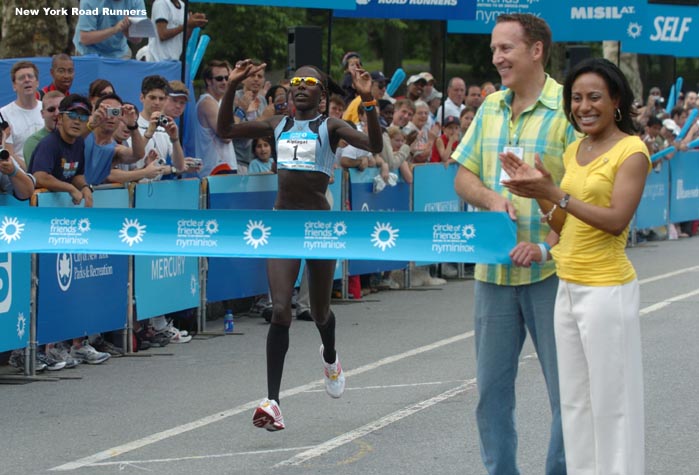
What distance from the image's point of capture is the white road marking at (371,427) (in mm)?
7422

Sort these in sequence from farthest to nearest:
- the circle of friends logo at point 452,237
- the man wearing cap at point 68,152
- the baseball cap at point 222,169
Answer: the baseball cap at point 222,169 → the man wearing cap at point 68,152 → the circle of friends logo at point 452,237

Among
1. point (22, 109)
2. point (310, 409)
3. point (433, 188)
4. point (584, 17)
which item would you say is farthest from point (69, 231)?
point (584, 17)

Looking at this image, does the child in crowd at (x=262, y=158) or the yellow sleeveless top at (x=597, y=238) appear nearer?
the yellow sleeveless top at (x=597, y=238)

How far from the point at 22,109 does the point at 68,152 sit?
181cm

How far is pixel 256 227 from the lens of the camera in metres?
7.93

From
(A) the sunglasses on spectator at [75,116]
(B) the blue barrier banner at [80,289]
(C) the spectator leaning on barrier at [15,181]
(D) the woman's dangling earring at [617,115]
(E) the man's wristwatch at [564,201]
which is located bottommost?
(B) the blue barrier banner at [80,289]

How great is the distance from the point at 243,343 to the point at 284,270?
3.85 m

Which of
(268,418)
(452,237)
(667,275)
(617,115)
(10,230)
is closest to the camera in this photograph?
(617,115)

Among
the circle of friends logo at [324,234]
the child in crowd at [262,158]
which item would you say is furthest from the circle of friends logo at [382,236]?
the child in crowd at [262,158]

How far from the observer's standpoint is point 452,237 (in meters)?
7.01

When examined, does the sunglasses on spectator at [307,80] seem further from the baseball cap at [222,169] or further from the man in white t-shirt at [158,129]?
the baseball cap at [222,169]

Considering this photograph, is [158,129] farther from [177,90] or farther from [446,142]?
[446,142]

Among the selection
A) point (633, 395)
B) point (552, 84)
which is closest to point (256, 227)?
point (552, 84)

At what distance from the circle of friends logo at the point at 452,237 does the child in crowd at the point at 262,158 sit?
6.57 metres
